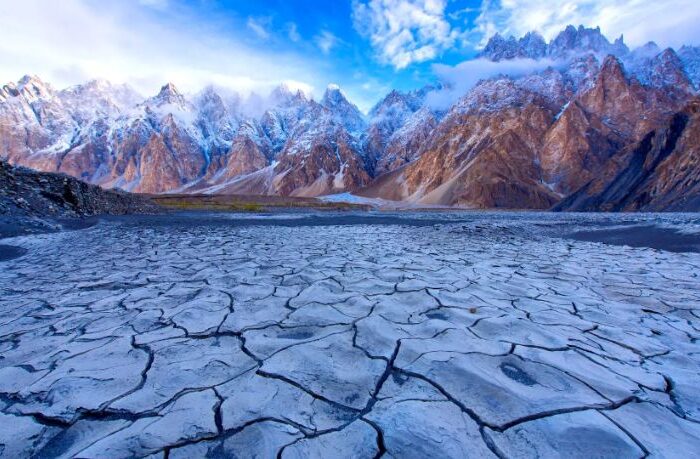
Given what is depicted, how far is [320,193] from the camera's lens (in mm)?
144875

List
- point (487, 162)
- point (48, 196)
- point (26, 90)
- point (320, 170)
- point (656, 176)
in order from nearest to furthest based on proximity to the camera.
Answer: point (48, 196) < point (656, 176) < point (487, 162) < point (320, 170) < point (26, 90)

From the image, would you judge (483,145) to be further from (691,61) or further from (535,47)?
(535,47)

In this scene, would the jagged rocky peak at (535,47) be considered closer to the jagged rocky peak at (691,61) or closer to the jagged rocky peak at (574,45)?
the jagged rocky peak at (574,45)

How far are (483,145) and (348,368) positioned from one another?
12013cm

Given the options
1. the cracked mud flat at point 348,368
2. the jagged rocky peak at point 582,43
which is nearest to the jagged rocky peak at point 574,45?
the jagged rocky peak at point 582,43

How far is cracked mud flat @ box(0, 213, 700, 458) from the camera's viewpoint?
1694mm

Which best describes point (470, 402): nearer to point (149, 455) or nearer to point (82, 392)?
point (149, 455)

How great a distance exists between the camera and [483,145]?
→ 365 ft

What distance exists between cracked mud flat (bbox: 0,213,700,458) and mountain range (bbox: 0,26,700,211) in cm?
5193

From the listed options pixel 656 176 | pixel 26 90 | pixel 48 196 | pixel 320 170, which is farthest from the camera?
pixel 26 90

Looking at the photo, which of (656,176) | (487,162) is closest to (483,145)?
(487,162)

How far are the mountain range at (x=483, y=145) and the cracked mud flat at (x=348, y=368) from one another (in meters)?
51.9

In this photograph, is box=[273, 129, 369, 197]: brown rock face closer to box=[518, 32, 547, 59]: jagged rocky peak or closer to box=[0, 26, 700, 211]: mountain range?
box=[0, 26, 700, 211]: mountain range

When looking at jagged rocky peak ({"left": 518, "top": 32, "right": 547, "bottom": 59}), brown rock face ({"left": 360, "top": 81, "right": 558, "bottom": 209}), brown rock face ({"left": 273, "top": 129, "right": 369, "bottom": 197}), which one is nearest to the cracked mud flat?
brown rock face ({"left": 360, "top": 81, "right": 558, "bottom": 209})
